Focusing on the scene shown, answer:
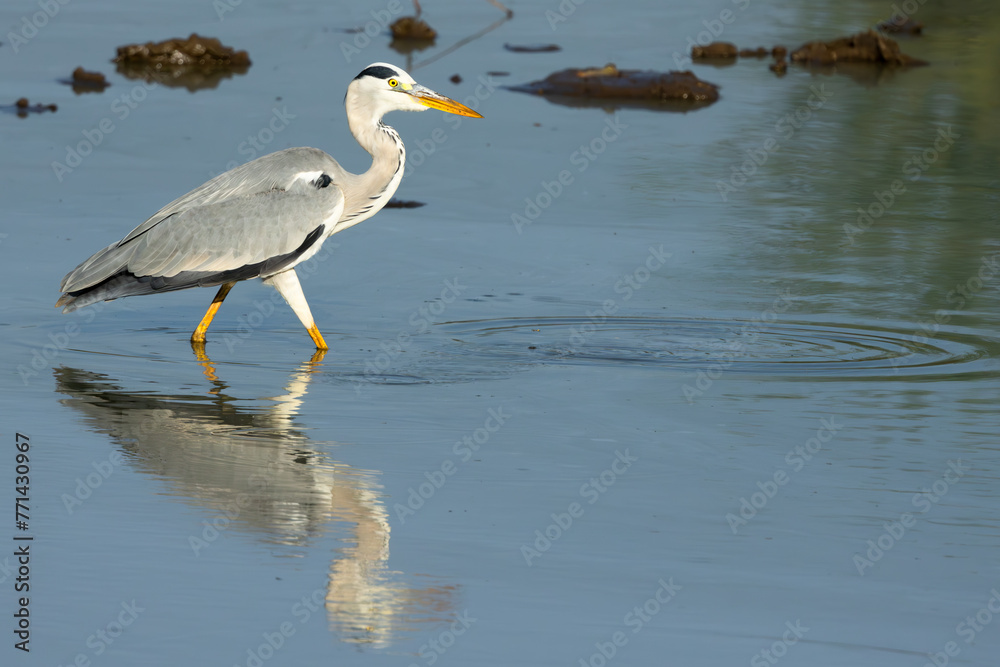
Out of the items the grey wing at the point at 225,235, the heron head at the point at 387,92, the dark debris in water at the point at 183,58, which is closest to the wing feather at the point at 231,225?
the grey wing at the point at 225,235

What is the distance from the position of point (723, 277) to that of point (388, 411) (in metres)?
3.95

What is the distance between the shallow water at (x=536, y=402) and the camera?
5.42 m

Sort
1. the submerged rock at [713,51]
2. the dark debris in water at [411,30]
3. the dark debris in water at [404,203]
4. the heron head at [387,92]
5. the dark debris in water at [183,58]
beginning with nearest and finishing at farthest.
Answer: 1. the heron head at [387,92]
2. the dark debris in water at [404,203]
3. the dark debris in water at [183,58]
4. the submerged rock at [713,51]
5. the dark debris in water at [411,30]

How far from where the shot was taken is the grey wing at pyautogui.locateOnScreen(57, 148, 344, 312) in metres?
8.98

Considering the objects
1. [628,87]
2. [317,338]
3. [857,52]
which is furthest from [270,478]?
[857,52]

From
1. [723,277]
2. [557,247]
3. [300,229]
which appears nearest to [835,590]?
[300,229]

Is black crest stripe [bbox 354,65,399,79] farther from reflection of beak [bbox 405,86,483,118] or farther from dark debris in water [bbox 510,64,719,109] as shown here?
dark debris in water [bbox 510,64,719,109]

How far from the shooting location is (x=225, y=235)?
9.06 meters

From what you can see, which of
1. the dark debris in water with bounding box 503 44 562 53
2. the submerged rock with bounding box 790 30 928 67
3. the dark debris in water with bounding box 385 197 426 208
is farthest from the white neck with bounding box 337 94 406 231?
the submerged rock with bounding box 790 30 928 67

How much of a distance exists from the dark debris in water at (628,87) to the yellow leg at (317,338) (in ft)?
29.7

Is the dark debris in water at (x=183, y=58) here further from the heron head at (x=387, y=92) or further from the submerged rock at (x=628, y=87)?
the heron head at (x=387, y=92)

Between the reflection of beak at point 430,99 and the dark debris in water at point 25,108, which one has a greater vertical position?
the reflection of beak at point 430,99

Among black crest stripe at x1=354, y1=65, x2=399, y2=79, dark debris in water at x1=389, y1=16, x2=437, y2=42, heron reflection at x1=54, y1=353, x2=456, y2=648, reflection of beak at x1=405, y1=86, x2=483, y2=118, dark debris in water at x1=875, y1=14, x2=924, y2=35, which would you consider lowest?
dark debris in water at x1=875, y1=14, x2=924, y2=35

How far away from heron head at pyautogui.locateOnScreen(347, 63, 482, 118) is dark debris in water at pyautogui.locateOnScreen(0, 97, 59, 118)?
746cm
